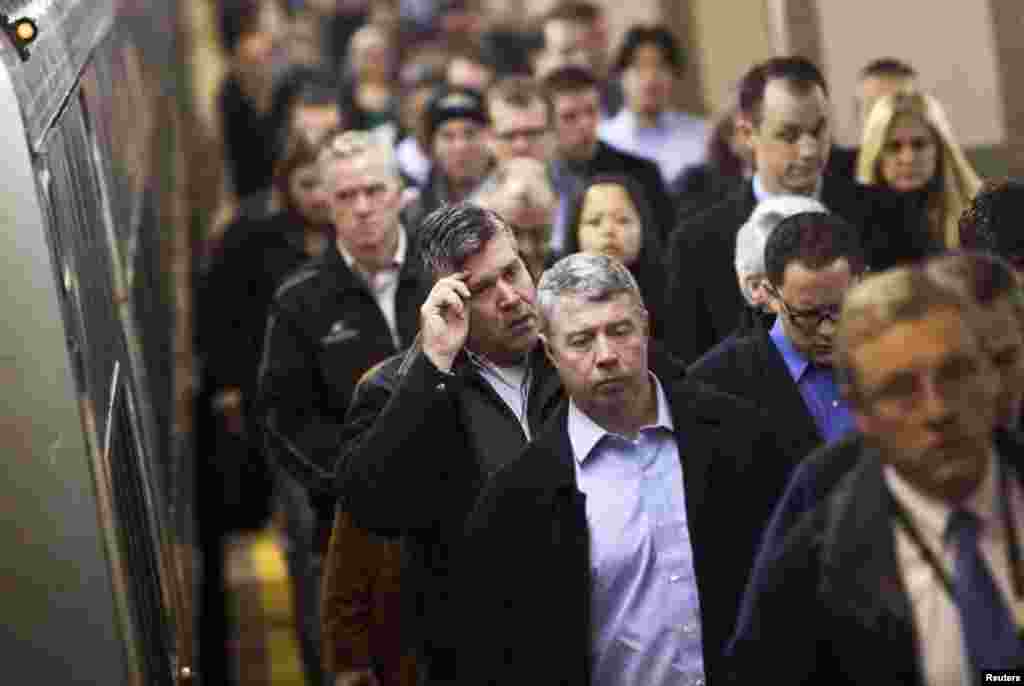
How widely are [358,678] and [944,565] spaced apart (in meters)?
2.93

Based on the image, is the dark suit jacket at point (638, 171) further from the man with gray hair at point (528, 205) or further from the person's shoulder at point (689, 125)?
the person's shoulder at point (689, 125)

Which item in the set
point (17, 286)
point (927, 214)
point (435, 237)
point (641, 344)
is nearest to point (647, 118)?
point (927, 214)

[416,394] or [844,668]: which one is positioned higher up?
[416,394]

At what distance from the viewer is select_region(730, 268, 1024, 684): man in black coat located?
4.73 metres

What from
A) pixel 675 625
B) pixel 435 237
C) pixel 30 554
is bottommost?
pixel 675 625

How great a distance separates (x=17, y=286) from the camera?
555 cm

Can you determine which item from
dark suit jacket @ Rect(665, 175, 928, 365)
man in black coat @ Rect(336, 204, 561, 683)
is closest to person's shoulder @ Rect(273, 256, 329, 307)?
dark suit jacket @ Rect(665, 175, 928, 365)

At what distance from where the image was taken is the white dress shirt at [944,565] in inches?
190

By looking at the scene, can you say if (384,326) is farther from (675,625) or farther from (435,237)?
(675,625)

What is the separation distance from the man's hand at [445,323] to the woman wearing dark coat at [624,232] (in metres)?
2.24

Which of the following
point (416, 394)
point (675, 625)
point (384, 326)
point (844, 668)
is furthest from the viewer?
point (384, 326)

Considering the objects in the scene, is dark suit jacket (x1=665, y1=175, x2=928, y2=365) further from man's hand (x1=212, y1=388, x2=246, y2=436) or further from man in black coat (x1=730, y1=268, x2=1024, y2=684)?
man's hand (x1=212, y1=388, x2=246, y2=436)

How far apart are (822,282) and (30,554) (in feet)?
7.87

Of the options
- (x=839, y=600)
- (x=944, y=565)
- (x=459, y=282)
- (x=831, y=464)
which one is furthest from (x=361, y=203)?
(x=944, y=565)
